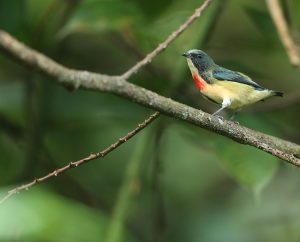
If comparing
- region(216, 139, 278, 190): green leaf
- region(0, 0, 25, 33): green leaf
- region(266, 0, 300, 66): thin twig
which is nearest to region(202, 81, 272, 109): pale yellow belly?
region(266, 0, 300, 66): thin twig

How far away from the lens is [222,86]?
1531mm

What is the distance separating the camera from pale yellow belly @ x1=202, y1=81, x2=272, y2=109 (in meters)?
1.51

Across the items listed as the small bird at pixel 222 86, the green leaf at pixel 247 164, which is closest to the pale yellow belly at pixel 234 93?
the small bird at pixel 222 86

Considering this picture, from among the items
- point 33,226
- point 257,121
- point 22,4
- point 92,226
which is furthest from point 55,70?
point 22,4

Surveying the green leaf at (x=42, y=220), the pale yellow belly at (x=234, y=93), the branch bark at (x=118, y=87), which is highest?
the pale yellow belly at (x=234, y=93)

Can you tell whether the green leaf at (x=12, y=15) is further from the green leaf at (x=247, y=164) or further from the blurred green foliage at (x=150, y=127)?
the green leaf at (x=247, y=164)

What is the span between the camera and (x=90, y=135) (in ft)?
10.2

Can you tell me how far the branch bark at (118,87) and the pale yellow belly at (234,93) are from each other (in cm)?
17

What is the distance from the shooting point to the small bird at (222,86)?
4.97 feet

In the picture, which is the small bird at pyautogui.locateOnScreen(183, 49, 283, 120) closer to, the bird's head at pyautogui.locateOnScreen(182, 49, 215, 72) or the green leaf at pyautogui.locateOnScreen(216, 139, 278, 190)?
the bird's head at pyautogui.locateOnScreen(182, 49, 215, 72)

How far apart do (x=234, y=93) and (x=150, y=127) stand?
0.71 metres

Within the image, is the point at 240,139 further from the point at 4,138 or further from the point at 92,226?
the point at 4,138

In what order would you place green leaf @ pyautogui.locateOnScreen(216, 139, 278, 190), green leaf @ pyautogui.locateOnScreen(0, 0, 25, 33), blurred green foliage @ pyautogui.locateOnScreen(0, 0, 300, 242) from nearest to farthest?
green leaf @ pyautogui.locateOnScreen(216, 139, 278, 190), blurred green foliage @ pyautogui.locateOnScreen(0, 0, 300, 242), green leaf @ pyautogui.locateOnScreen(0, 0, 25, 33)

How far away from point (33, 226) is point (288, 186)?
2.51 metres
